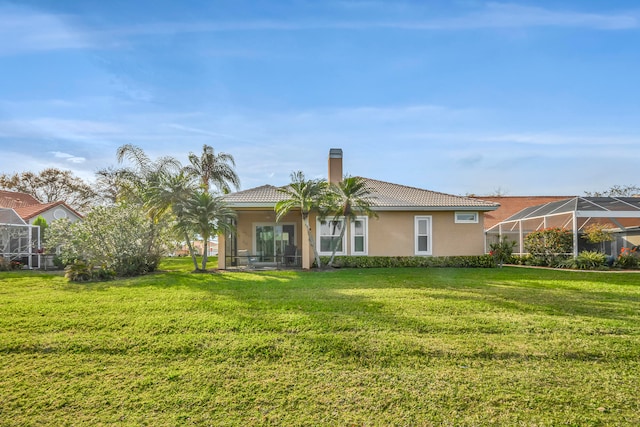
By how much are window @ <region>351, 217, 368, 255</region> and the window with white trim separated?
2.53 meters

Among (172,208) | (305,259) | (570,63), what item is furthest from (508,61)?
(172,208)

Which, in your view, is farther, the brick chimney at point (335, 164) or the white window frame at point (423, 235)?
the brick chimney at point (335, 164)

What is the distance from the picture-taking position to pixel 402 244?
17281mm

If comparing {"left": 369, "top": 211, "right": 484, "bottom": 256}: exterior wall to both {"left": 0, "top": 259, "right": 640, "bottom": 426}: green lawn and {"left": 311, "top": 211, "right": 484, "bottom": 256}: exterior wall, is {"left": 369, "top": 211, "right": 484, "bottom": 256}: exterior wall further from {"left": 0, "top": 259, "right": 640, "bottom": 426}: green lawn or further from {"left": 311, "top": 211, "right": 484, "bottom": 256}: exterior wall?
{"left": 0, "top": 259, "right": 640, "bottom": 426}: green lawn

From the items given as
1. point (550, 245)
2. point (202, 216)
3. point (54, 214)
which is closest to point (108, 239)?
point (202, 216)

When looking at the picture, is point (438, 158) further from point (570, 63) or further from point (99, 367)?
point (99, 367)

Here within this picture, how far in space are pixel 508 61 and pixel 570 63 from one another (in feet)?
6.85

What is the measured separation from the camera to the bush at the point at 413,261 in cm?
1664

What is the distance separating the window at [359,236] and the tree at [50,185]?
31.5 meters

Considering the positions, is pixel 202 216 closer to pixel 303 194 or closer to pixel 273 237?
pixel 303 194

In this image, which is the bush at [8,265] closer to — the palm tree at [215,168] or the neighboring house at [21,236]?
the neighboring house at [21,236]

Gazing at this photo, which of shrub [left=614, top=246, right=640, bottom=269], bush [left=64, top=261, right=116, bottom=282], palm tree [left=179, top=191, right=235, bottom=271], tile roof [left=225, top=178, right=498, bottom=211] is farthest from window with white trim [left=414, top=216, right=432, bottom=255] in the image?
bush [left=64, top=261, right=116, bottom=282]

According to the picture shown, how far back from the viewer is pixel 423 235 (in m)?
17.4

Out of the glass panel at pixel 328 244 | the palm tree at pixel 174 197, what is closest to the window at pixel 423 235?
the glass panel at pixel 328 244
